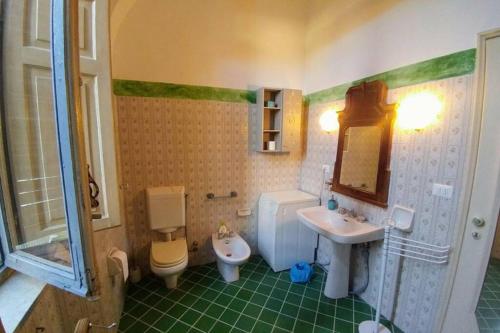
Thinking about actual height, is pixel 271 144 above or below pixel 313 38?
below

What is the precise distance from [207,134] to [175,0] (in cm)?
136

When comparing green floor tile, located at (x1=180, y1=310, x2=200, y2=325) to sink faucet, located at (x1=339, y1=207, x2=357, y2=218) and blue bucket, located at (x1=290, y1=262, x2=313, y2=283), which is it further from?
sink faucet, located at (x1=339, y1=207, x2=357, y2=218)

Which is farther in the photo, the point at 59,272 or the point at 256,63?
the point at 256,63

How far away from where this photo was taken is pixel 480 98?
1.21 meters

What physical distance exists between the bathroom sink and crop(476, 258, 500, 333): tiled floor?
597 millimetres

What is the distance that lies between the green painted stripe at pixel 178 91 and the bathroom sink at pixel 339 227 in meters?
1.49

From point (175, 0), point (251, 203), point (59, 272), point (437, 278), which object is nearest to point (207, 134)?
point (251, 203)

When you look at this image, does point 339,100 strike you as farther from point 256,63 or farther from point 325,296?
point 325,296

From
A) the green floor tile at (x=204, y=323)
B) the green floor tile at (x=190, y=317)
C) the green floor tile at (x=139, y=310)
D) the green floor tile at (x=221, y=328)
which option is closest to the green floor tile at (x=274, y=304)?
the green floor tile at (x=221, y=328)

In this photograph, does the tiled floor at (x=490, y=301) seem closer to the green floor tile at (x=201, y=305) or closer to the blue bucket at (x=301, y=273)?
the blue bucket at (x=301, y=273)

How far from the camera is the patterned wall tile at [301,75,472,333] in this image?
51.8 inches

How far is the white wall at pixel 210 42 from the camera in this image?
196 cm

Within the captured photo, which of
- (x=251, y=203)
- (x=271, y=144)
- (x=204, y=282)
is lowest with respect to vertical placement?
(x=204, y=282)

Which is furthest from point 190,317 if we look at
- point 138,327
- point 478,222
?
point 478,222
